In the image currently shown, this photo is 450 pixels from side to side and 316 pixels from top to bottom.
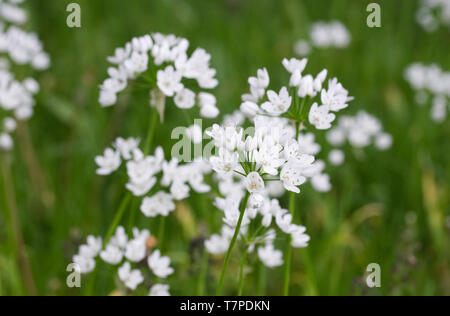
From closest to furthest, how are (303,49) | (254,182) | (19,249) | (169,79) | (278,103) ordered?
(254,182)
(278,103)
(169,79)
(19,249)
(303,49)

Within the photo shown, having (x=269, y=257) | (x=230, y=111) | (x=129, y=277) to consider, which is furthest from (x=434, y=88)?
(x=129, y=277)

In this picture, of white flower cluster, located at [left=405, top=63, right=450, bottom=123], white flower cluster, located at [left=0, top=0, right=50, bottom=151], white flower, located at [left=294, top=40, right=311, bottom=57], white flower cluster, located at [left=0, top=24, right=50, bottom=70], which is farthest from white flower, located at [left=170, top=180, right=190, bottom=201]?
white flower, located at [left=294, top=40, right=311, bottom=57]

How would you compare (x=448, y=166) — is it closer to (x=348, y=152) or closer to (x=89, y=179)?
(x=348, y=152)

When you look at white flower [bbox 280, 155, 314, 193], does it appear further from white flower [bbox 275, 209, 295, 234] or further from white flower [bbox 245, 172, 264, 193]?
white flower [bbox 275, 209, 295, 234]

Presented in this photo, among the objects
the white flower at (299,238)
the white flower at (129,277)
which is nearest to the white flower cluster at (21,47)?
the white flower at (129,277)

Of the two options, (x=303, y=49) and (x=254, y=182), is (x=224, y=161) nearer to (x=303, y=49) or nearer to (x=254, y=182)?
(x=254, y=182)

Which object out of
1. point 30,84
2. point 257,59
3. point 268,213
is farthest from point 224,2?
point 268,213
